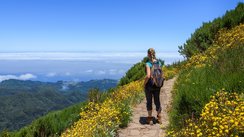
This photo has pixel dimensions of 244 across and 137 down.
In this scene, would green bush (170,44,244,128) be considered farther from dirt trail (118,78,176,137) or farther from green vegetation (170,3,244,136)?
dirt trail (118,78,176,137)

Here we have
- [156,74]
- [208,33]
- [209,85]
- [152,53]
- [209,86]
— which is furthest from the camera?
[208,33]

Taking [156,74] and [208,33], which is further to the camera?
[208,33]

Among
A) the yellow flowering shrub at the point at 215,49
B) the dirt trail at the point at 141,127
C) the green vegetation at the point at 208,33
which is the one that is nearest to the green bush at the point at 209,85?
the dirt trail at the point at 141,127

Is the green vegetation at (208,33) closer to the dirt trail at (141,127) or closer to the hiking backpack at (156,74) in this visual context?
the dirt trail at (141,127)

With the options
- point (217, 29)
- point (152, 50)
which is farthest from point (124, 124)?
point (217, 29)

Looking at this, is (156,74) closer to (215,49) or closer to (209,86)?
(209,86)

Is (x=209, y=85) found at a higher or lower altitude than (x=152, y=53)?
lower

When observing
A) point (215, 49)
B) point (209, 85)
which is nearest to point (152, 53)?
point (209, 85)

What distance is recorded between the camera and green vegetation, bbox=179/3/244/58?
79.0 ft

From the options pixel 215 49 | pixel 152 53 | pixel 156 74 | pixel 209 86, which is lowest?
pixel 209 86

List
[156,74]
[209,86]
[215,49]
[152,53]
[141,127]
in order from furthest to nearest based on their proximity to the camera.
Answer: [215,49] → [141,127] → [156,74] → [152,53] → [209,86]

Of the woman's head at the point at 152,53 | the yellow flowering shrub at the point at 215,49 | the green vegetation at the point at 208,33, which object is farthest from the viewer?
the green vegetation at the point at 208,33

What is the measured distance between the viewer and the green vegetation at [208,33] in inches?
948

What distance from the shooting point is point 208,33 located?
80.2ft
